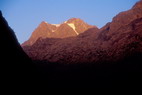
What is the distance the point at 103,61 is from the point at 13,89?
2667 centimetres

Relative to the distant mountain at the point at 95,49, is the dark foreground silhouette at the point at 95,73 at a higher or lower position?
lower

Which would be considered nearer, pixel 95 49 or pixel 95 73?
pixel 95 73

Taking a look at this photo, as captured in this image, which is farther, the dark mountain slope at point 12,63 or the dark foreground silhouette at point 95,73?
the dark foreground silhouette at point 95,73

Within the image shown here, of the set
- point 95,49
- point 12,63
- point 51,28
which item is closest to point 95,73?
point 95,49

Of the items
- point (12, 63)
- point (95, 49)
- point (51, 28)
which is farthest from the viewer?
point (51, 28)

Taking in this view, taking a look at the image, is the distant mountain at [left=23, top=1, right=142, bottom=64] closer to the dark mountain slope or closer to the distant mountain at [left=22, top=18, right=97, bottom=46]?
the dark mountain slope

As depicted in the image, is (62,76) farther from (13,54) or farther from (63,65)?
(13,54)

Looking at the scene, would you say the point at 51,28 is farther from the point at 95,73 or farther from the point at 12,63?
the point at 12,63

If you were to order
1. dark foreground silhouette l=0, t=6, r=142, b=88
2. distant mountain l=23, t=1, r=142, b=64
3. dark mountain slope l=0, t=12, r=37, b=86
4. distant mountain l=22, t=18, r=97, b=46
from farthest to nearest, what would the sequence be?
distant mountain l=22, t=18, r=97, b=46 < distant mountain l=23, t=1, r=142, b=64 < dark foreground silhouette l=0, t=6, r=142, b=88 < dark mountain slope l=0, t=12, r=37, b=86

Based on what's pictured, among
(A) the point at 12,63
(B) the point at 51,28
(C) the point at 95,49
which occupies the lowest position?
(A) the point at 12,63

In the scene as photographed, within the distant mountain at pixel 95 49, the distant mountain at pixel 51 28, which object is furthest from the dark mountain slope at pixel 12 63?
the distant mountain at pixel 51 28

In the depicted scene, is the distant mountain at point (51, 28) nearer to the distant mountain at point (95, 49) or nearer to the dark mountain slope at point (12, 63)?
the distant mountain at point (95, 49)

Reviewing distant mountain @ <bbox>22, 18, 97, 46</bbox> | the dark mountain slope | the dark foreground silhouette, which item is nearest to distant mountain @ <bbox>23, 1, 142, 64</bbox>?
the dark foreground silhouette

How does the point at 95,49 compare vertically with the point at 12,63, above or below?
above
